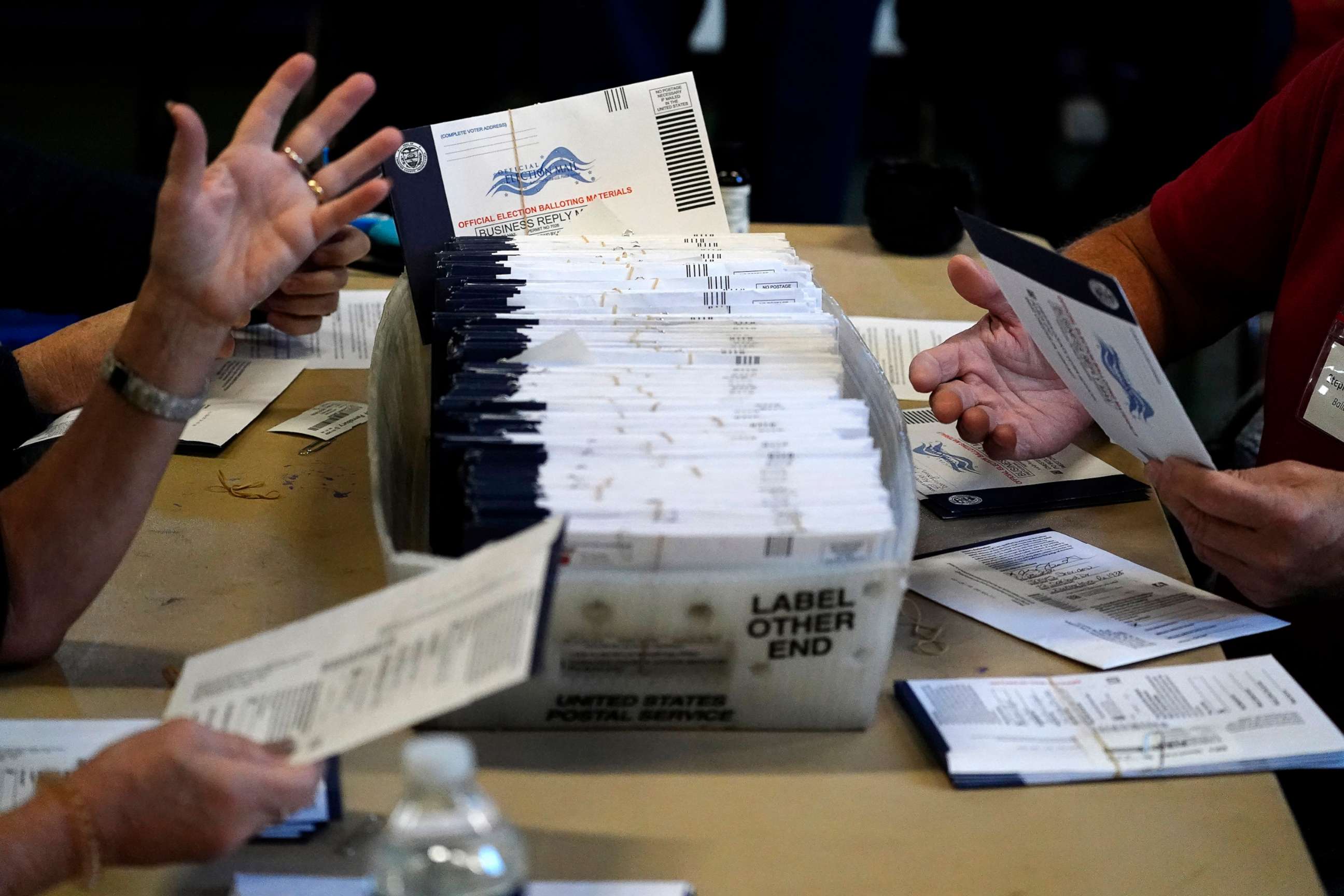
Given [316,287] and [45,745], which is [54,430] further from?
[45,745]

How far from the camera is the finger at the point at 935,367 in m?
1.19

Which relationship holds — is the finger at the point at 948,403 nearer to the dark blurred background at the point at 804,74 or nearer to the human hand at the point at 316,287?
the human hand at the point at 316,287

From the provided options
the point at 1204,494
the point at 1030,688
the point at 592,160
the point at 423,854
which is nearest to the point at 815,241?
the point at 592,160

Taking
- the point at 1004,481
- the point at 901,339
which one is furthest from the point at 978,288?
the point at 901,339

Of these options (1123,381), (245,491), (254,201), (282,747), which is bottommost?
(245,491)

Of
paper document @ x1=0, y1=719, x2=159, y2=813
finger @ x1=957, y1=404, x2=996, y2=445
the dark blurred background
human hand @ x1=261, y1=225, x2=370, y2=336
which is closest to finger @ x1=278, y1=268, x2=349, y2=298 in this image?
human hand @ x1=261, y1=225, x2=370, y2=336

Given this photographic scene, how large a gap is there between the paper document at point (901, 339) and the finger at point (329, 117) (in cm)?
72

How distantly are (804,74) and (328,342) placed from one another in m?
1.69

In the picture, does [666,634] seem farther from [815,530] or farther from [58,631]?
[58,631]

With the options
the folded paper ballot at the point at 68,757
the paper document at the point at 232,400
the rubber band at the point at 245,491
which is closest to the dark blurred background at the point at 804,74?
the paper document at the point at 232,400

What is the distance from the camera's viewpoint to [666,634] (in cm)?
74

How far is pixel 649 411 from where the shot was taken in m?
0.83

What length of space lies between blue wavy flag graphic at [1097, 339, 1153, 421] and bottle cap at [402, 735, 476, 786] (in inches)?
22.8

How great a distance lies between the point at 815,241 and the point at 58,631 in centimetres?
129
